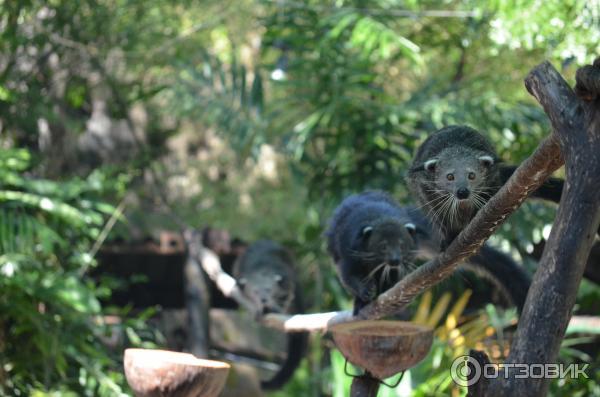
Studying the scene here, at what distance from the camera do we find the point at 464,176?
289 cm

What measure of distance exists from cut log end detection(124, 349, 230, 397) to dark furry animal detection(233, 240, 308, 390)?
3.31 metres

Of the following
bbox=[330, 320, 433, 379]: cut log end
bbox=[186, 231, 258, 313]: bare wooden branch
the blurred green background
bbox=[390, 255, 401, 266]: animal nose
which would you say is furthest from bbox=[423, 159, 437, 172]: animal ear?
bbox=[186, 231, 258, 313]: bare wooden branch

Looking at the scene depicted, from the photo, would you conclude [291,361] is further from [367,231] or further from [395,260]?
[395,260]

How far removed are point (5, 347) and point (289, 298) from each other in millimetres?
2385

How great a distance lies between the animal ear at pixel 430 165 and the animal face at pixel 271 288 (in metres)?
3.12

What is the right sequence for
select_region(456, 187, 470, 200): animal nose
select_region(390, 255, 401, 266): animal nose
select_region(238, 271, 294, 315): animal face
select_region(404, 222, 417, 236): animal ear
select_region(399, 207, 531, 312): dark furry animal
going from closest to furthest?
select_region(456, 187, 470, 200): animal nose, select_region(399, 207, 531, 312): dark furry animal, select_region(390, 255, 401, 266): animal nose, select_region(404, 222, 417, 236): animal ear, select_region(238, 271, 294, 315): animal face

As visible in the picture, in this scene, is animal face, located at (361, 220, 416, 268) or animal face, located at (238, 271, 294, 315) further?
animal face, located at (238, 271, 294, 315)

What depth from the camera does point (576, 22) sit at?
3770mm

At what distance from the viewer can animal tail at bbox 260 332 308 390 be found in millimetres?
6047

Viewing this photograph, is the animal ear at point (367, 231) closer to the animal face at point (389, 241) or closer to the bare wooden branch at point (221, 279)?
the animal face at point (389, 241)

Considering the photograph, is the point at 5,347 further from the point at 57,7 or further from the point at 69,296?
the point at 57,7

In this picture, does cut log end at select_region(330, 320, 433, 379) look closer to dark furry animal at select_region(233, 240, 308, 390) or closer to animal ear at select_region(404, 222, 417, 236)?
animal ear at select_region(404, 222, 417, 236)

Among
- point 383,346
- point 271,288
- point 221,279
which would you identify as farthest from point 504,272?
point 271,288

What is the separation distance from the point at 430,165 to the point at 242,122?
3.61m
